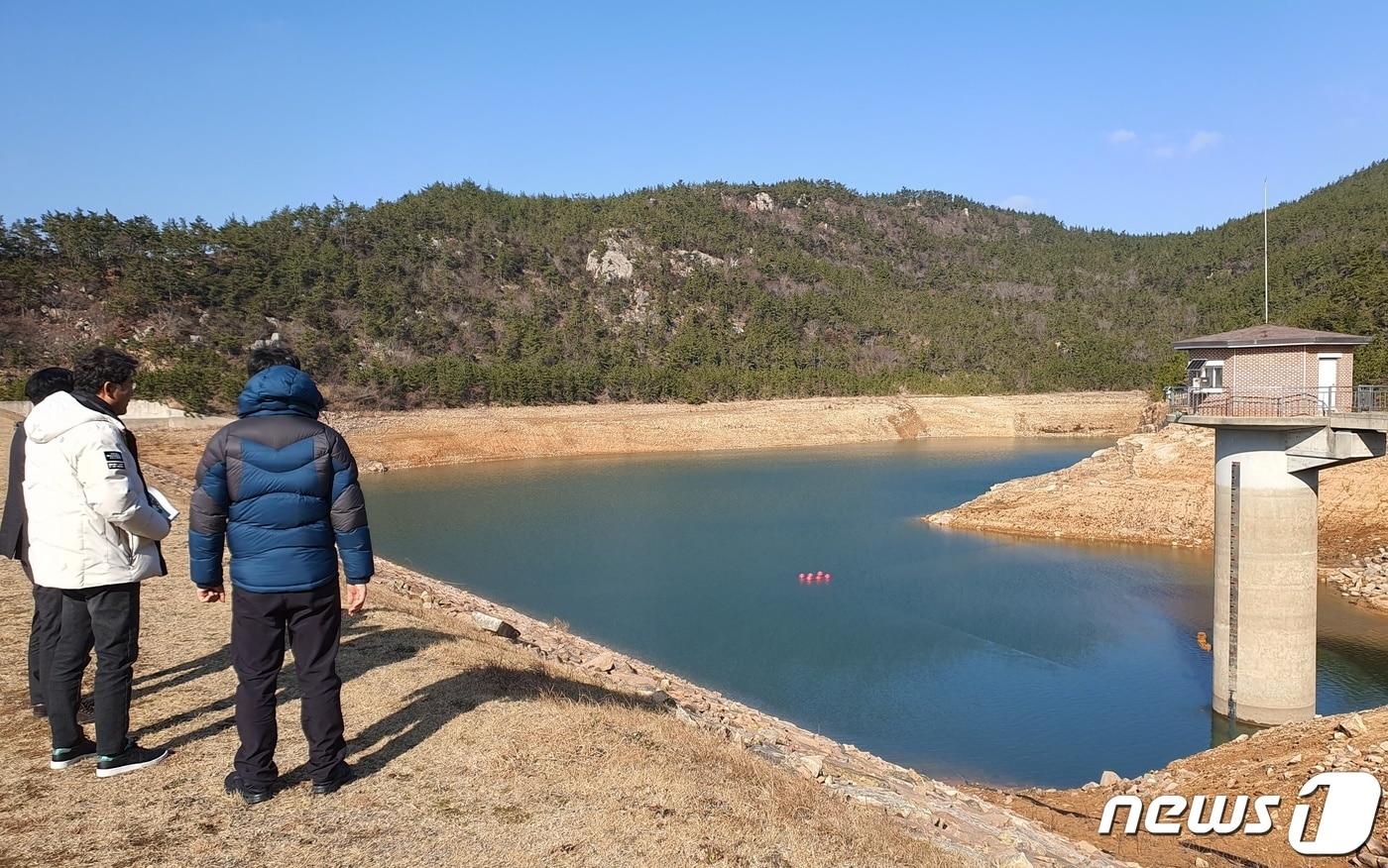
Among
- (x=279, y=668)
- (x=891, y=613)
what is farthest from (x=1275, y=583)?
(x=279, y=668)

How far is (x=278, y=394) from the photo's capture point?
4.38m

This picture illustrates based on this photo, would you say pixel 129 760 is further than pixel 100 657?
Yes

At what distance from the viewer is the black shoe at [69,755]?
4.76m

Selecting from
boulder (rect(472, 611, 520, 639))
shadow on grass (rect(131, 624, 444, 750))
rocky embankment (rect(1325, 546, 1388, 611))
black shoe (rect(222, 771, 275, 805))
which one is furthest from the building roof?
black shoe (rect(222, 771, 275, 805))

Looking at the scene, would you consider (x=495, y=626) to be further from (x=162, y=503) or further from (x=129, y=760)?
(x=129, y=760)

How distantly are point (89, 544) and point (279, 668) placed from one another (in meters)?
1.30

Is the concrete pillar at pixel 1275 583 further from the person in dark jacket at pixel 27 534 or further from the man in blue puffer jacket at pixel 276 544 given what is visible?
the person in dark jacket at pixel 27 534

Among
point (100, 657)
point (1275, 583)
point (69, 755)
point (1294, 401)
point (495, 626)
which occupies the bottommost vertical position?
point (495, 626)

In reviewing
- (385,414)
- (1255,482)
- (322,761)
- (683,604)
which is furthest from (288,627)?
(385,414)

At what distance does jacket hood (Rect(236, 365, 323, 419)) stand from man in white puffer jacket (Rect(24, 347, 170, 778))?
893mm

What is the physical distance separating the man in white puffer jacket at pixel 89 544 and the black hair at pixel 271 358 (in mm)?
837

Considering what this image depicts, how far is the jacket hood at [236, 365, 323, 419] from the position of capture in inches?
171

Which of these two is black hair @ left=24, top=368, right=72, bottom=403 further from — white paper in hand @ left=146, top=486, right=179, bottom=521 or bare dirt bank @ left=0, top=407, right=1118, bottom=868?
bare dirt bank @ left=0, top=407, right=1118, bottom=868

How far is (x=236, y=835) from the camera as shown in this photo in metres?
4.17
